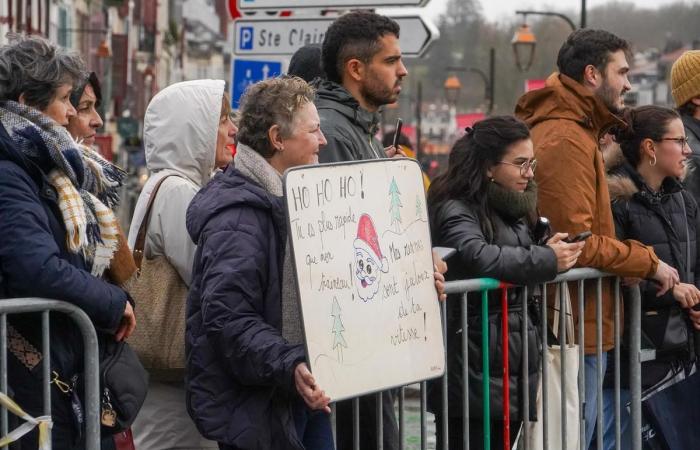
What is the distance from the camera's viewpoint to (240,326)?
407 centimetres

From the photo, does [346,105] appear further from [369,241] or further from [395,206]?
[369,241]

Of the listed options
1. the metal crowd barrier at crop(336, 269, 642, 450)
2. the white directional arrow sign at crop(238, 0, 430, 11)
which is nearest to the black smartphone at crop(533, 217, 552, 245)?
the metal crowd barrier at crop(336, 269, 642, 450)

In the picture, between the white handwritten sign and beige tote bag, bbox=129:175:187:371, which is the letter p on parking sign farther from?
the white handwritten sign

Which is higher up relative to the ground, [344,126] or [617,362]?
[344,126]

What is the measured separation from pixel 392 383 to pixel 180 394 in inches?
34.4

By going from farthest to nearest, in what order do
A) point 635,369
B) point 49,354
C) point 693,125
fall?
point 693,125
point 635,369
point 49,354


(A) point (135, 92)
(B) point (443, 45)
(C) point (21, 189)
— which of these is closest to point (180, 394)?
(C) point (21, 189)

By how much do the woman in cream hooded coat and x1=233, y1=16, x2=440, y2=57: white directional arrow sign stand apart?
302 cm

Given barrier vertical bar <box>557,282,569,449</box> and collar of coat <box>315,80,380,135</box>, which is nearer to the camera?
collar of coat <box>315,80,380,135</box>

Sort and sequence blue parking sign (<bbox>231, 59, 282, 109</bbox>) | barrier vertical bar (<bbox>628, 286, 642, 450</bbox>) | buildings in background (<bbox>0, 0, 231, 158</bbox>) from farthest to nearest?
buildings in background (<bbox>0, 0, 231, 158</bbox>)
blue parking sign (<bbox>231, 59, 282, 109</bbox>)
barrier vertical bar (<bbox>628, 286, 642, 450</bbox>)

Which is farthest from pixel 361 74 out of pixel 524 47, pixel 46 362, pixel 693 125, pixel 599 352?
pixel 524 47

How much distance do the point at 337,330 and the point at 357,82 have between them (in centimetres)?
140

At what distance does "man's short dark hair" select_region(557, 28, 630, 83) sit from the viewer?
600 cm

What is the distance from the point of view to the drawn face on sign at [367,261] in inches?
171
